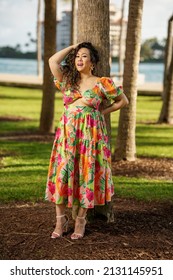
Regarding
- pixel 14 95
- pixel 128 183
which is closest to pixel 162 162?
pixel 128 183

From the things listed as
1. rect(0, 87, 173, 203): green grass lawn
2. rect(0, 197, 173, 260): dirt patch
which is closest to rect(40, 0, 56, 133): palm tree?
rect(0, 87, 173, 203): green grass lawn

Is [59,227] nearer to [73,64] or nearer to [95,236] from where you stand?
[95,236]

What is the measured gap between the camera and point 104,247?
5.75 metres

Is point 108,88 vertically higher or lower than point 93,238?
higher

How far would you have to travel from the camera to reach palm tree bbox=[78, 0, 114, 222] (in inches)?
250

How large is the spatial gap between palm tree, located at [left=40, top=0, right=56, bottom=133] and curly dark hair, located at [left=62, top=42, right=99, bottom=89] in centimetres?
903

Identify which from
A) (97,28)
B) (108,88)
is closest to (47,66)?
(97,28)

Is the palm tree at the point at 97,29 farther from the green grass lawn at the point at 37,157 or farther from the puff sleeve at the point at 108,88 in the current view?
the green grass lawn at the point at 37,157

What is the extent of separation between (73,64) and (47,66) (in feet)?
30.6

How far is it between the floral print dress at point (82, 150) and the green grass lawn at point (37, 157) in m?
2.76

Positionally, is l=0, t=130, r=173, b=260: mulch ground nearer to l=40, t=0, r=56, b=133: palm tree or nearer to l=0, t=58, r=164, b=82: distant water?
l=40, t=0, r=56, b=133: palm tree

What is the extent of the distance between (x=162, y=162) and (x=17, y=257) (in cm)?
689

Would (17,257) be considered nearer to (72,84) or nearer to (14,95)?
(72,84)

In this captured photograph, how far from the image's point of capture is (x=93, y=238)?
5953 mm
